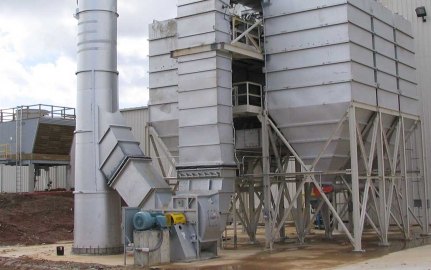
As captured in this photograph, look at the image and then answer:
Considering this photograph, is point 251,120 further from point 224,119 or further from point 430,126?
point 430,126

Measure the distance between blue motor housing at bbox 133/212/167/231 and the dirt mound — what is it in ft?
37.5

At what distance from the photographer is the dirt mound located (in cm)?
2897

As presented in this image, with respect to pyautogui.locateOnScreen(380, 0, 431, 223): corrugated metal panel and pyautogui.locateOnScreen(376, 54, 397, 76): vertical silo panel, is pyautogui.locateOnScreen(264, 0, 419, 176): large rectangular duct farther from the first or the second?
pyautogui.locateOnScreen(380, 0, 431, 223): corrugated metal panel

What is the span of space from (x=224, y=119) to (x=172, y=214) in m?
3.81

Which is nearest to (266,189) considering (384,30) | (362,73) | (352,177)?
(352,177)

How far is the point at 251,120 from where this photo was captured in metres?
24.0

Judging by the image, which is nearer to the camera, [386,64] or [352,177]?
[352,177]

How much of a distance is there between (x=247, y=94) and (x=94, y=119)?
18.4 ft

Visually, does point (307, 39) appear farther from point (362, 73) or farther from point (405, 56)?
point (405, 56)

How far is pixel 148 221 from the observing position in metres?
17.9

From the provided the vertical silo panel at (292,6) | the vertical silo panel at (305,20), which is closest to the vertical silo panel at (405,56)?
the vertical silo panel at (305,20)

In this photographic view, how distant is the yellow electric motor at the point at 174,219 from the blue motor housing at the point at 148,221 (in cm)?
25

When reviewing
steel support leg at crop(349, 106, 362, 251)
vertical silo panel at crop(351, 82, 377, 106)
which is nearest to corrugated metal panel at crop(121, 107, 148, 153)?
vertical silo panel at crop(351, 82, 377, 106)

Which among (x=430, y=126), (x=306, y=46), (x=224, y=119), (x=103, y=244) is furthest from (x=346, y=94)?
(x=430, y=126)
